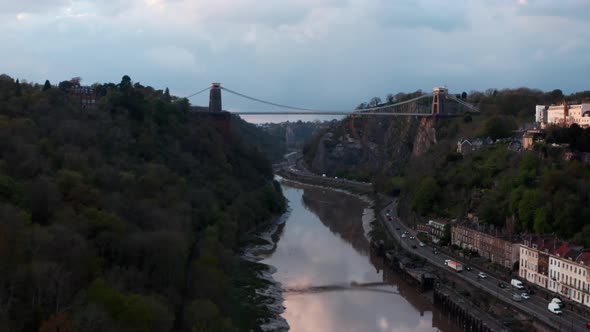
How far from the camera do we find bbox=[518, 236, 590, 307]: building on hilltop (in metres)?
9.97

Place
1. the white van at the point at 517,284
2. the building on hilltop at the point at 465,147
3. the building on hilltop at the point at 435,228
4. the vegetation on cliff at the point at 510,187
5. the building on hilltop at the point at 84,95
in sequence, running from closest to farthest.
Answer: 1. the white van at the point at 517,284
2. the vegetation on cliff at the point at 510,187
3. the building on hilltop at the point at 435,228
4. the building on hilltop at the point at 84,95
5. the building on hilltop at the point at 465,147

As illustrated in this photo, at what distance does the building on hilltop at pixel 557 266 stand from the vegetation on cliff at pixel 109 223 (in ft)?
15.1

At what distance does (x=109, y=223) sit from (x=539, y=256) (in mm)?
6756

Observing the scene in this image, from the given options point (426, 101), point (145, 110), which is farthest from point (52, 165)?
point (426, 101)

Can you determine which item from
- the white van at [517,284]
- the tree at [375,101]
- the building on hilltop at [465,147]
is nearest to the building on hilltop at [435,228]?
the white van at [517,284]

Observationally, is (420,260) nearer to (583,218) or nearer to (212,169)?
(583,218)

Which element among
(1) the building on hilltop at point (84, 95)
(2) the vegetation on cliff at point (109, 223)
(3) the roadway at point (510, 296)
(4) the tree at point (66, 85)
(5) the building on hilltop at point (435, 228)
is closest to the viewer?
(2) the vegetation on cliff at point (109, 223)

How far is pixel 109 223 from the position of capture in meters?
8.98

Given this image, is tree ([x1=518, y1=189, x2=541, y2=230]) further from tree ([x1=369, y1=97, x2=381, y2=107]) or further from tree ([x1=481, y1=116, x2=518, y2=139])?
tree ([x1=369, y1=97, x2=381, y2=107])

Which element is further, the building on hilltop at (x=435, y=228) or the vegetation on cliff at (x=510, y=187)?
the building on hilltop at (x=435, y=228)

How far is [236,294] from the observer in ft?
37.2

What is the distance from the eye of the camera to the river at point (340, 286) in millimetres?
10859

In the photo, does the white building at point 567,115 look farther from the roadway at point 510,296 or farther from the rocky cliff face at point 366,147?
the rocky cliff face at point 366,147

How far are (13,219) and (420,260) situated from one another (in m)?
8.64
